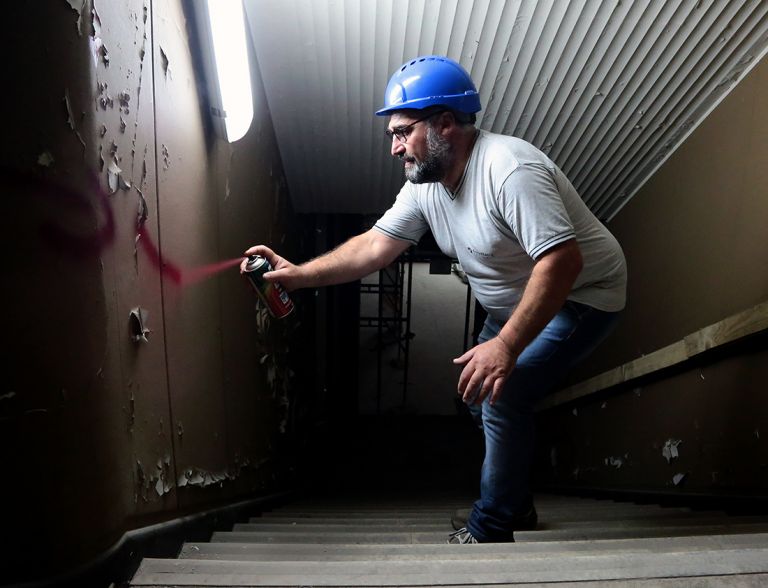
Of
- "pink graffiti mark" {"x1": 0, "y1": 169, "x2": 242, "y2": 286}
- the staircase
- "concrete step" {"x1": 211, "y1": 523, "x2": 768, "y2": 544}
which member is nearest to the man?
"concrete step" {"x1": 211, "y1": 523, "x2": 768, "y2": 544}

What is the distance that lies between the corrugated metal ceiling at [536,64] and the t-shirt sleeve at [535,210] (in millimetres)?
934

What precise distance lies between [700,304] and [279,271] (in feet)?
5.81

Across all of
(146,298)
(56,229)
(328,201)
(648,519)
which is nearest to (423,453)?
(328,201)

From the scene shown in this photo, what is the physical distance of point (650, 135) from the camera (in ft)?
8.25

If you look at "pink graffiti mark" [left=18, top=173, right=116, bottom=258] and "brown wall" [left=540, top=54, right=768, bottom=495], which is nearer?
"pink graffiti mark" [left=18, top=173, right=116, bottom=258]

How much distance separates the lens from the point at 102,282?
0.90 metres

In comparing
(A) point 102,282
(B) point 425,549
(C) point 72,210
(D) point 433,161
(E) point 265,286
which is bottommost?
(B) point 425,549

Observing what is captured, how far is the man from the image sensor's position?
52.6 inches

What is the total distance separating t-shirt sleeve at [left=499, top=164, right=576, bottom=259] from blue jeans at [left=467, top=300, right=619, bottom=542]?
1.30 ft

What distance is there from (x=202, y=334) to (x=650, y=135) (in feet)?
7.22

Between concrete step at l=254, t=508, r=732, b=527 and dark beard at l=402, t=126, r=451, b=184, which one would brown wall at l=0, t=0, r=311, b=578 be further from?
dark beard at l=402, t=126, r=451, b=184

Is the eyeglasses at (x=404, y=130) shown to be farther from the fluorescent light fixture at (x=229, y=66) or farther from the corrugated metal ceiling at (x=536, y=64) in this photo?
the corrugated metal ceiling at (x=536, y=64)

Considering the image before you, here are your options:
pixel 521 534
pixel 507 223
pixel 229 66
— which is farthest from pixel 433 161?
pixel 521 534

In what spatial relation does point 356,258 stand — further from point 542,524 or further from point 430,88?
point 542,524
